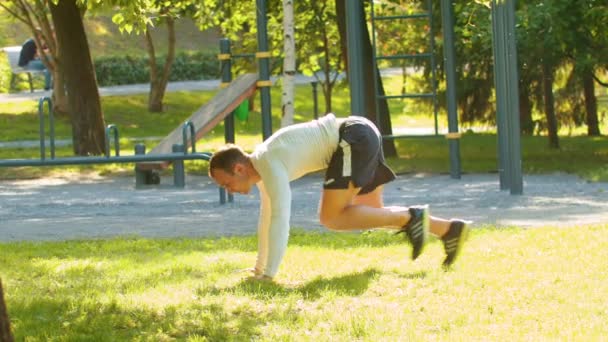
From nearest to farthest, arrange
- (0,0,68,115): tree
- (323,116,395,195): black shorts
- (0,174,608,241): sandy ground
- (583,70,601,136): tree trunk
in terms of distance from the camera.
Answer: (323,116,395,195): black shorts, (0,174,608,241): sandy ground, (583,70,601,136): tree trunk, (0,0,68,115): tree

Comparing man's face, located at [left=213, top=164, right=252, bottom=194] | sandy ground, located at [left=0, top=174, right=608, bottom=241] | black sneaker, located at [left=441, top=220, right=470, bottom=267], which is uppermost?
man's face, located at [left=213, top=164, right=252, bottom=194]

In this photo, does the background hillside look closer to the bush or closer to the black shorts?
the bush

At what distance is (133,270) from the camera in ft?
26.6

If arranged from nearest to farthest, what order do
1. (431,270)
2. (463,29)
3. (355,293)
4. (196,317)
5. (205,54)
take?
(196,317) → (355,293) → (431,270) → (463,29) → (205,54)

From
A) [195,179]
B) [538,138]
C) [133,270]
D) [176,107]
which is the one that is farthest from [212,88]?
[133,270]

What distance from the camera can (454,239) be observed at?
7645mm

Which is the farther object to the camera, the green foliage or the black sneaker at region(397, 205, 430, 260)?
the green foliage

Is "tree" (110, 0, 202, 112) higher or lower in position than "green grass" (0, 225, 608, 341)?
higher

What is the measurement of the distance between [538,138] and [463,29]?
7893 millimetres

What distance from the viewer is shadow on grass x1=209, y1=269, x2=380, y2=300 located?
22.5 ft

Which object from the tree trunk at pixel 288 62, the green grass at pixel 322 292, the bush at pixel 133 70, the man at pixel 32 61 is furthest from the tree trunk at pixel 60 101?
the green grass at pixel 322 292

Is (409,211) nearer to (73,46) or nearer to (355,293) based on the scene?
(355,293)

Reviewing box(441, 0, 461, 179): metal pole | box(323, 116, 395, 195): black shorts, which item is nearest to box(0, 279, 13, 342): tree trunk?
box(323, 116, 395, 195): black shorts

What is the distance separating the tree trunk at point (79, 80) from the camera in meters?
20.8
